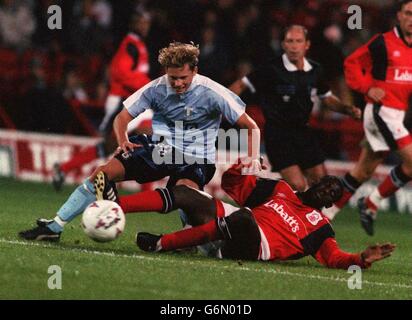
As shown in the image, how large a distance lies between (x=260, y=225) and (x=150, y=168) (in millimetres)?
1052

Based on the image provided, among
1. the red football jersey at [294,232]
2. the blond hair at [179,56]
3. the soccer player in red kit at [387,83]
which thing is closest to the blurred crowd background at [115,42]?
the soccer player in red kit at [387,83]

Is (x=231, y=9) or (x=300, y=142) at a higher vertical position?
(x=231, y=9)

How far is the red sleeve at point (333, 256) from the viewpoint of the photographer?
8883mm

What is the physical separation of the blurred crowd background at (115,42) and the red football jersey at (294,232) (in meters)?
6.66

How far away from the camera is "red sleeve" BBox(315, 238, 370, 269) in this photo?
888cm

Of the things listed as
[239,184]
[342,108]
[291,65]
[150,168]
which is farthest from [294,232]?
[291,65]

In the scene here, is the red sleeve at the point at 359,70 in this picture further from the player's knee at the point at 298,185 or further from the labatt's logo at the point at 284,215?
the labatt's logo at the point at 284,215

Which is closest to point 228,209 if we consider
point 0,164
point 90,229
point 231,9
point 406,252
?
point 90,229

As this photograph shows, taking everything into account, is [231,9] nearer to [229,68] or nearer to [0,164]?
[229,68]

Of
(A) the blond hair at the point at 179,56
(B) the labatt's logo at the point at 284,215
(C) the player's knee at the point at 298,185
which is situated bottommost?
(C) the player's knee at the point at 298,185

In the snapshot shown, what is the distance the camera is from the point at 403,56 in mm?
11906

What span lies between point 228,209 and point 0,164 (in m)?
7.67

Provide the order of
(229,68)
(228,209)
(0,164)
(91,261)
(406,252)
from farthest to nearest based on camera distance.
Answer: (229,68) → (0,164) → (406,252) → (228,209) → (91,261)

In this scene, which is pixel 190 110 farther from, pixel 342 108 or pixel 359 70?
pixel 359 70
